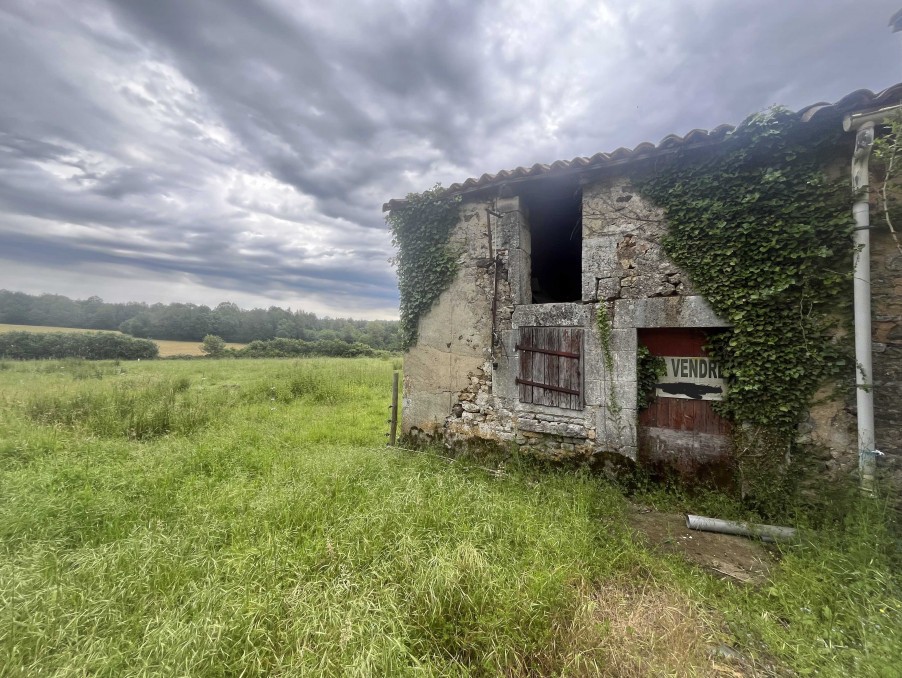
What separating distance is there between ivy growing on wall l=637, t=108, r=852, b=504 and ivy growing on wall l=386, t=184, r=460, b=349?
3.58 metres

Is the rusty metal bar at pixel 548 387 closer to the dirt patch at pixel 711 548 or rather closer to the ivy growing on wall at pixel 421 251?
the dirt patch at pixel 711 548

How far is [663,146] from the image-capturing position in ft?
15.3

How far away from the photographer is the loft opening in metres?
6.06

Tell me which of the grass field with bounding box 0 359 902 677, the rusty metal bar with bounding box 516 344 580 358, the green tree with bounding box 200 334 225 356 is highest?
the rusty metal bar with bounding box 516 344 580 358

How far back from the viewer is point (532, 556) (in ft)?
10.6

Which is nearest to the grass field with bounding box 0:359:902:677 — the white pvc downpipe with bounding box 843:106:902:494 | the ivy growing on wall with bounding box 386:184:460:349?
the white pvc downpipe with bounding box 843:106:902:494

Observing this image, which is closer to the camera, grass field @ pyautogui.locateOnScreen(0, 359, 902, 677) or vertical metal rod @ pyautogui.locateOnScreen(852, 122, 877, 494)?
grass field @ pyautogui.locateOnScreen(0, 359, 902, 677)

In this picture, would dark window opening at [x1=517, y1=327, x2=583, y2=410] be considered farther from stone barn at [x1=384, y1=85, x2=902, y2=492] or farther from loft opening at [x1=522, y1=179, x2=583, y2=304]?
loft opening at [x1=522, y1=179, x2=583, y2=304]

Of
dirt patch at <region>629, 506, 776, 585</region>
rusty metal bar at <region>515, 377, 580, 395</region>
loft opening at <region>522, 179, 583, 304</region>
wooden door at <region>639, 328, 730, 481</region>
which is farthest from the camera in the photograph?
loft opening at <region>522, 179, 583, 304</region>

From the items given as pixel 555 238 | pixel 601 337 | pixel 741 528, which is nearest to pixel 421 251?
pixel 555 238

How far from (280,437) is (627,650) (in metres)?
6.82

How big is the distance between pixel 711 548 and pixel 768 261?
3.39 metres

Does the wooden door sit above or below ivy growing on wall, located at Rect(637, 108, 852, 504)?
below

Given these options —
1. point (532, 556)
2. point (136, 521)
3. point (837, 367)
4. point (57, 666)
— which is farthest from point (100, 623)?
point (837, 367)
